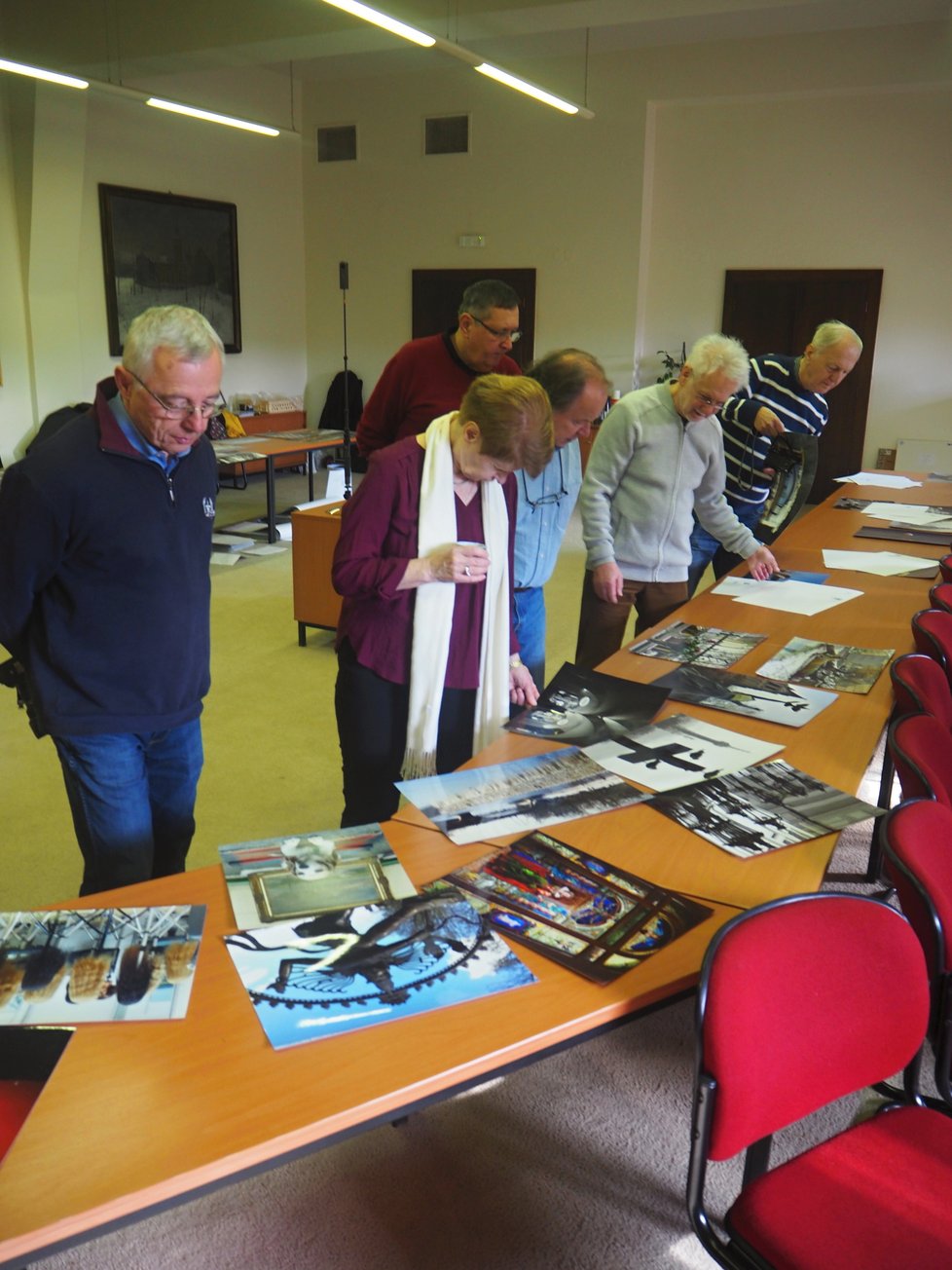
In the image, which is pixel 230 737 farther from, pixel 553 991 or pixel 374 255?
pixel 374 255

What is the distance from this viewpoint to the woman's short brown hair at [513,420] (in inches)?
77.7

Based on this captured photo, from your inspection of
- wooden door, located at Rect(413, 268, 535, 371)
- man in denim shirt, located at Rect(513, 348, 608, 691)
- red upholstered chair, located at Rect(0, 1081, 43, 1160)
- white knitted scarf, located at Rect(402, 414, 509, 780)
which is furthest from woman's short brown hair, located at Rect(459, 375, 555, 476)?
wooden door, located at Rect(413, 268, 535, 371)

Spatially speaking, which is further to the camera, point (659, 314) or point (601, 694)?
point (659, 314)

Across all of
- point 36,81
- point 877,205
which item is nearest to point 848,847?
point 877,205

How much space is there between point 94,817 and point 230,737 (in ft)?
6.96

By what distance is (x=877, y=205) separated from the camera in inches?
350

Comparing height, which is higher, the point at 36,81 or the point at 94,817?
the point at 36,81

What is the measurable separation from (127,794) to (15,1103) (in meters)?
0.89

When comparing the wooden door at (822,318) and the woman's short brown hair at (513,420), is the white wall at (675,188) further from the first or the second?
the woman's short brown hair at (513,420)

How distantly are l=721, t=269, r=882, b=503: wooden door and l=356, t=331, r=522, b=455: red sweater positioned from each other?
6.95 metres

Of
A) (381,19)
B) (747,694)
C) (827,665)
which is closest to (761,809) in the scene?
(747,694)

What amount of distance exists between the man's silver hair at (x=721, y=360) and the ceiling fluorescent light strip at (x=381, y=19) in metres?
3.23

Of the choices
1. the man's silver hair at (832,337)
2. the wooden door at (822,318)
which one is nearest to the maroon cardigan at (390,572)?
the man's silver hair at (832,337)

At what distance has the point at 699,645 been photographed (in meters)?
2.82
